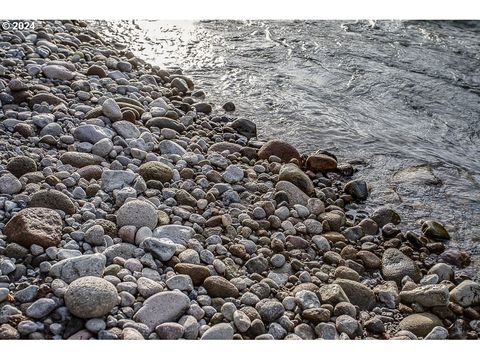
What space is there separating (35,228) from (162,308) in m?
0.81

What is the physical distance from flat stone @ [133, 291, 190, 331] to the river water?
6.26ft

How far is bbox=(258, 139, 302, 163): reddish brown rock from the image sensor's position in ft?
13.8

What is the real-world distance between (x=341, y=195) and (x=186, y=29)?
12.2 feet

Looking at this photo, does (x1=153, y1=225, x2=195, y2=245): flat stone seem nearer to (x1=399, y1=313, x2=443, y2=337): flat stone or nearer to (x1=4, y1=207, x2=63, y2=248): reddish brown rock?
(x1=4, y1=207, x2=63, y2=248): reddish brown rock

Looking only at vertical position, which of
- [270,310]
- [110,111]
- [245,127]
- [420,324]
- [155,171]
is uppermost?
[110,111]

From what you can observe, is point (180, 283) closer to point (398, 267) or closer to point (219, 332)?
point (219, 332)

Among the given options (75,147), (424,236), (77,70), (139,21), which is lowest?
(424,236)

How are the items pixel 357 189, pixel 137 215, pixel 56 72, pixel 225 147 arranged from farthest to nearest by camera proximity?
pixel 56 72 < pixel 225 147 < pixel 357 189 < pixel 137 215

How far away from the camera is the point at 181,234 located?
3039mm

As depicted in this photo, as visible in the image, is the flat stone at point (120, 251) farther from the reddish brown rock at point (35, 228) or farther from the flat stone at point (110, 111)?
the flat stone at point (110, 111)

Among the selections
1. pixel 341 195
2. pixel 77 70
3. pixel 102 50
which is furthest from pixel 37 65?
pixel 341 195

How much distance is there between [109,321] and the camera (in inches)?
91.6

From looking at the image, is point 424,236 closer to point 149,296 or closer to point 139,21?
point 149,296

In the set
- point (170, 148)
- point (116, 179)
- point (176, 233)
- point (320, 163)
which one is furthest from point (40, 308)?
point (320, 163)
